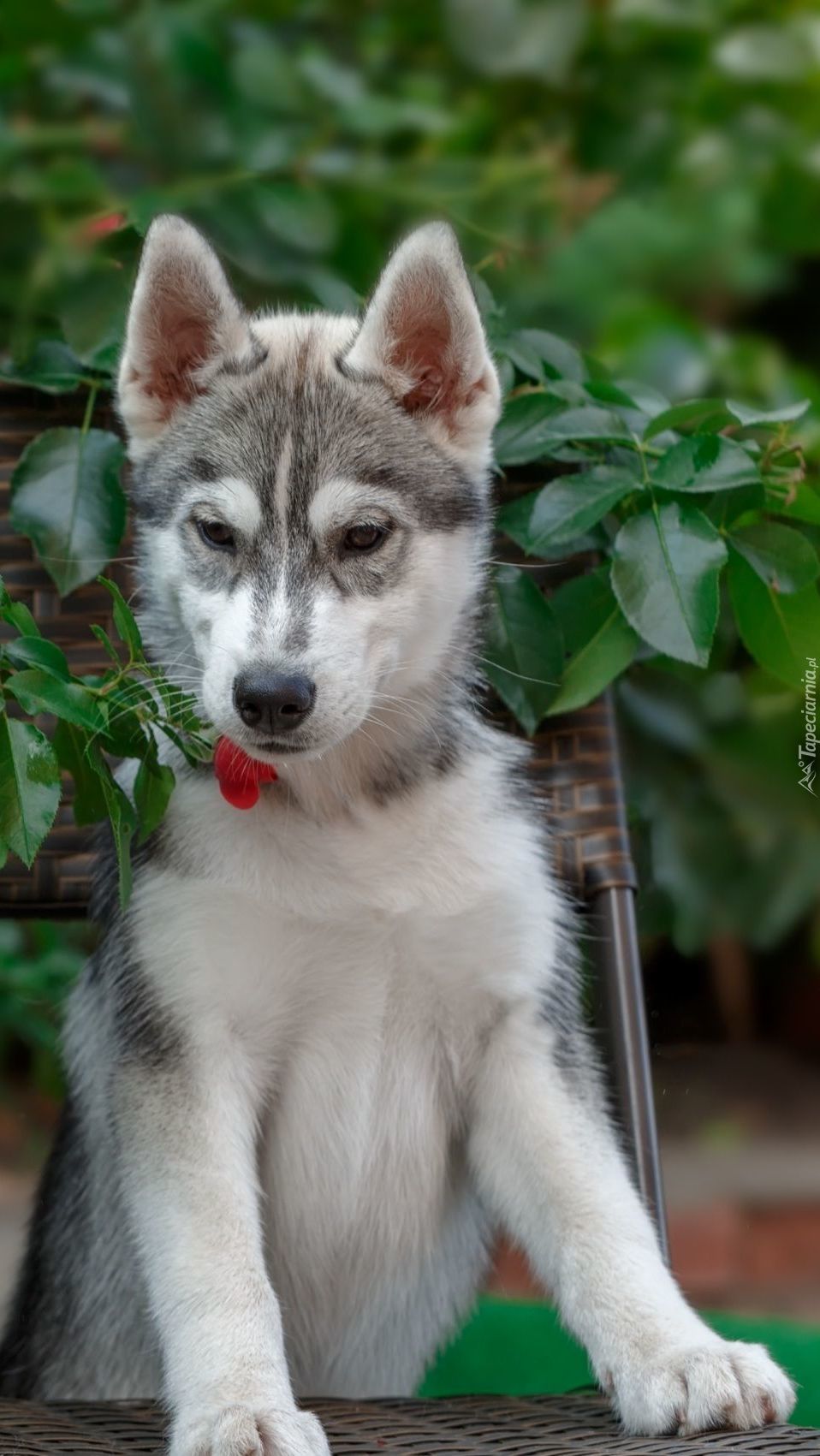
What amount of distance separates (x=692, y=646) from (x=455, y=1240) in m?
0.85

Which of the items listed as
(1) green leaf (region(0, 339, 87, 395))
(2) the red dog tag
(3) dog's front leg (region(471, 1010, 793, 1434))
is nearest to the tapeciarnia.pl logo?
(3) dog's front leg (region(471, 1010, 793, 1434))

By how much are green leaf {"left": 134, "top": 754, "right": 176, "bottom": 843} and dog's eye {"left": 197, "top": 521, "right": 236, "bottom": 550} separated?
0.86 ft

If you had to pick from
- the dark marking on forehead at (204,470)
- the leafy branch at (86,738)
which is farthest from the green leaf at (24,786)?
the dark marking on forehead at (204,470)

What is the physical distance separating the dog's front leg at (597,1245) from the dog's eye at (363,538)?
607 millimetres

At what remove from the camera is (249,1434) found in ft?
5.33

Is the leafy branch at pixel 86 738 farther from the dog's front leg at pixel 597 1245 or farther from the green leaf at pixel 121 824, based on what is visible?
the dog's front leg at pixel 597 1245

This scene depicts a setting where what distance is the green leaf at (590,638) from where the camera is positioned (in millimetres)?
2148

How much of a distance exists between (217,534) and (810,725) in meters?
1.02

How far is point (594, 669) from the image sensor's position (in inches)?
84.7

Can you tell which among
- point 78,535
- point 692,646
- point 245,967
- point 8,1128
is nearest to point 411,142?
point 78,535

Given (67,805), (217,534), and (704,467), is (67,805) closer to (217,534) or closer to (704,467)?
(217,534)

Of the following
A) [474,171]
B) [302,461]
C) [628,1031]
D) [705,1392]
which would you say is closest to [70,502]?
[302,461]

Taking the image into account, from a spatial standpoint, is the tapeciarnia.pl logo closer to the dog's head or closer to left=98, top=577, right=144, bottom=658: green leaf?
the dog's head

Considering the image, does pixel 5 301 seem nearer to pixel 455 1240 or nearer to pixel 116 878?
pixel 116 878
